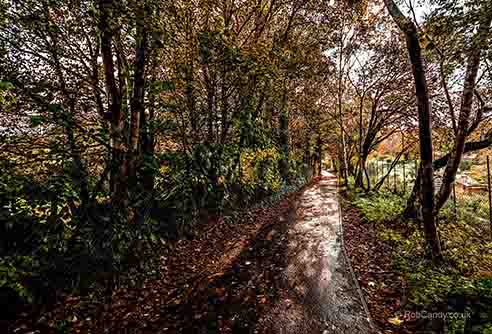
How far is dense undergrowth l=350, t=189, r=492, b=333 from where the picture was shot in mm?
2938

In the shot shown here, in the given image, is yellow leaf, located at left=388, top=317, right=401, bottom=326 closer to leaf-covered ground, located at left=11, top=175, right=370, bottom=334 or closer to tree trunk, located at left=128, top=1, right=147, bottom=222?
leaf-covered ground, located at left=11, top=175, right=370, bottom=334

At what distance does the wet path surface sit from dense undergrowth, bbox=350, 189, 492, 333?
880 millimetres

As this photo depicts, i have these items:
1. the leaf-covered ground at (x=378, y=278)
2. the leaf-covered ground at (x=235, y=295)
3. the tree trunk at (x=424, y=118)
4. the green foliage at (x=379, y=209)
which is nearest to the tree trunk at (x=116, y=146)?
the leaf-covered ground at (x=235, y=295)

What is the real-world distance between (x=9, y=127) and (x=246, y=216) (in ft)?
20.7

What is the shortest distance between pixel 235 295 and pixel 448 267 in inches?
163

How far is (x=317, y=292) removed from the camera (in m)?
3.66

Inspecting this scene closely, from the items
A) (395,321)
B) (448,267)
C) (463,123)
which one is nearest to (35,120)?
(395,321)

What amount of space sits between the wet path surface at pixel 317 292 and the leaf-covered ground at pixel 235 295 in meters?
0.01

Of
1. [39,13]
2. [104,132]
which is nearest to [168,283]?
[104,132]

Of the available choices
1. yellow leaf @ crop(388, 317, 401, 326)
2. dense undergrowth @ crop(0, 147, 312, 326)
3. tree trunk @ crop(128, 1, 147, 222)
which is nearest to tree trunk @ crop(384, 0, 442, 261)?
yellow leaf @ crop(388, 317, 401, 326)

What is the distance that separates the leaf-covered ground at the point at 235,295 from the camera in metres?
3.02

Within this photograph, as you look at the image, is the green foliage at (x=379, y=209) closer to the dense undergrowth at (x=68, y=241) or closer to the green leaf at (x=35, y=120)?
the dense undergrowth at (x=68, y=241)

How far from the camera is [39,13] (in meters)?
3.39

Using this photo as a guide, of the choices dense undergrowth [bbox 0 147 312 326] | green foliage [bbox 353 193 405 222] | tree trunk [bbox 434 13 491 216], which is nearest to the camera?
dense undergrowth [bbox 0 147 312 326]
